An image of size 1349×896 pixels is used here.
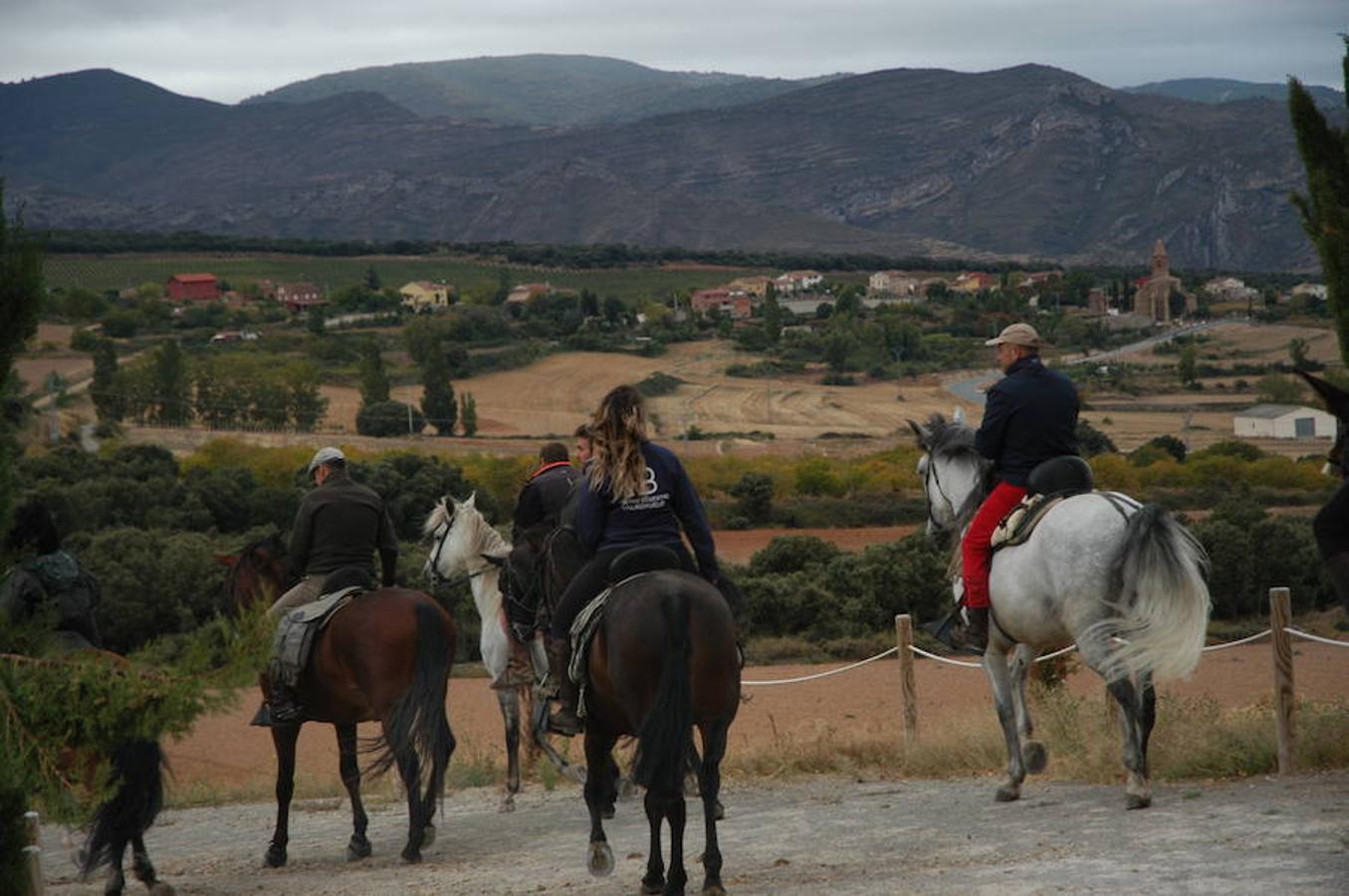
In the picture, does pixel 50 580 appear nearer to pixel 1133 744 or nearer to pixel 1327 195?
pixel 1133 744

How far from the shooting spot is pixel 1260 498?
54.7 m

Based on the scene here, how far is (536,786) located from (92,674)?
8113 mm

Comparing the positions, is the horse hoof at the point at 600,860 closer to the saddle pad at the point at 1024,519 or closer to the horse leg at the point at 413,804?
the horse leg at the point at 413,804

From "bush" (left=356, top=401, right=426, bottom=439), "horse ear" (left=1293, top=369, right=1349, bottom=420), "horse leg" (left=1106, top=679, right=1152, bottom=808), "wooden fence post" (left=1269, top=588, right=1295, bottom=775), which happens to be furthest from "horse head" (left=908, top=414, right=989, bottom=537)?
"bush" (left=356, top=401, right=426, bottom=439)

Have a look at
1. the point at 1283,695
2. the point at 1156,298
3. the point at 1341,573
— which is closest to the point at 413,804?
the point at 1283,695

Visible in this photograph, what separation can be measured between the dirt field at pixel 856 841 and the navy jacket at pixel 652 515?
5.73 feet

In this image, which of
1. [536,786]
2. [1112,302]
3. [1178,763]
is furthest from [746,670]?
[1112,302]

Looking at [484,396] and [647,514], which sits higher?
[647,514]

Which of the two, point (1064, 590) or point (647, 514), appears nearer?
point (647, 514)

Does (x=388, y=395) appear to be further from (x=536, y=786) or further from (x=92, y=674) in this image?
(x=92, y=674)

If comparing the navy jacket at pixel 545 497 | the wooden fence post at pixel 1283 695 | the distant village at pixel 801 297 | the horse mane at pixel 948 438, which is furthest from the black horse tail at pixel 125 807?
the distant village at pixel 801 297

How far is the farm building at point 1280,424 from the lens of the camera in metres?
81.5

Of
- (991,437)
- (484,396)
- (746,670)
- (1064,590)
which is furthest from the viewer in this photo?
(484,396)

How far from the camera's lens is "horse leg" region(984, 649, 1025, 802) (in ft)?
34.9
